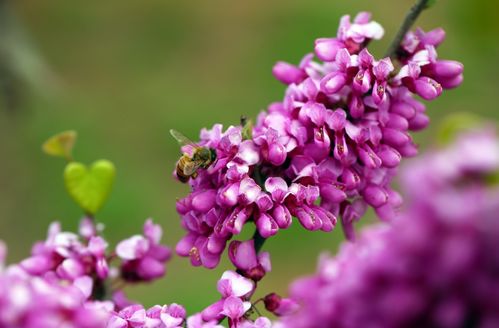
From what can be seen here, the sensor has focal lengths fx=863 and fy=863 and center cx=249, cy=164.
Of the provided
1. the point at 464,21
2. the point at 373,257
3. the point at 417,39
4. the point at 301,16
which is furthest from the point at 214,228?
the point at 301,16

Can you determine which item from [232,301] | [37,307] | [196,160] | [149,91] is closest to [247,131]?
[196,160]

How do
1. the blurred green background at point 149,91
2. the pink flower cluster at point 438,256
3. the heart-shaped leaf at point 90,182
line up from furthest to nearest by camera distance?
the blurred green background at point 149,91 < the heart-shaped leaf at point 90,182 < the pink flower cluster at point 438,256

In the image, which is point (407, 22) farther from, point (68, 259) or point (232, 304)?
point (68, 259)

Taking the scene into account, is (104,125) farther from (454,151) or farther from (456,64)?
(454,151)

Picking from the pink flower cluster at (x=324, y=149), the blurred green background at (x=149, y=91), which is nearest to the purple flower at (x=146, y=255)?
the pink flower cluster at (x=324, y=149)

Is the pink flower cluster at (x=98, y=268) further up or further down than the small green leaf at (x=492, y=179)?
further up

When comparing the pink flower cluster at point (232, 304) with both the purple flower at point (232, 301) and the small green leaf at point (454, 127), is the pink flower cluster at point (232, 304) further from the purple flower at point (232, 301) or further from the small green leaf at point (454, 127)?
the small green leaf at point (454, 127)

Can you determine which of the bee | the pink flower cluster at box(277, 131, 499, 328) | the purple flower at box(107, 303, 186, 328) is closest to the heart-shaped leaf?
the bee

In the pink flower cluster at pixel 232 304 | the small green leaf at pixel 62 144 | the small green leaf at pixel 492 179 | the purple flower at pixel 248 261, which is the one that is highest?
the small green leaf at pixel 62 144
